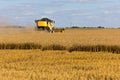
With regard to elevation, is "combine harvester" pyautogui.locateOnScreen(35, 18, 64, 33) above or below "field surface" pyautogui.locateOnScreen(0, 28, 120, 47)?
above

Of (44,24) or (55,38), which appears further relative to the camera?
(44,24)

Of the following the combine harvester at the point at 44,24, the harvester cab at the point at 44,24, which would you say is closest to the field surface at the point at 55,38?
the combine harvester at the point at 44,24

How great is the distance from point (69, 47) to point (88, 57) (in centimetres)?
565

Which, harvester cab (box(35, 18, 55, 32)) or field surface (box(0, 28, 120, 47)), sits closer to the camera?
field surface (box(0, 28, 120, 47))

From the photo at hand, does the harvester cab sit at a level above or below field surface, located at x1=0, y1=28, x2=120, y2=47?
above

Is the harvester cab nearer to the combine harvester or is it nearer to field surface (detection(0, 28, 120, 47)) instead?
the combine harvester

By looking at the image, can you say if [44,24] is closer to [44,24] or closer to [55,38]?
[44,24]

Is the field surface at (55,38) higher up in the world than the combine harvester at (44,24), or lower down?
lower down

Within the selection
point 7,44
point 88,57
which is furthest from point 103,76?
point 7,44

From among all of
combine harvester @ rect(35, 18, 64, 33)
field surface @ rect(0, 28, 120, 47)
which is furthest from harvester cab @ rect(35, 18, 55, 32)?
field surface @ rect(0, 28, 120, 47)

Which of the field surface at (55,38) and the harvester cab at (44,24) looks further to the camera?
the harvester cab at (44,24)

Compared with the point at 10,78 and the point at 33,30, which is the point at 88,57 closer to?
the point at 10,78

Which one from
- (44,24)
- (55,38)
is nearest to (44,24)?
(44,24)

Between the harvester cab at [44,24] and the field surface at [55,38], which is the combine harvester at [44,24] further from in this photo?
the field surface at [55,38]
